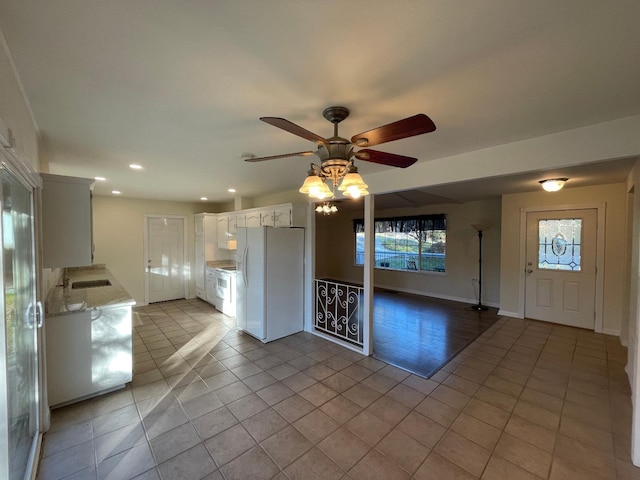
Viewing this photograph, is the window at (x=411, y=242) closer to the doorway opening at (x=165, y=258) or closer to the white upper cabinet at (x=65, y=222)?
the doorway opening at (x=165, y=258)

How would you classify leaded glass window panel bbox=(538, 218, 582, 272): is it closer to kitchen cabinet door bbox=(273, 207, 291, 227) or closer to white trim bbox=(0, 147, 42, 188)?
kitchen cabinet door bbox=(273, 207, 291, 227)

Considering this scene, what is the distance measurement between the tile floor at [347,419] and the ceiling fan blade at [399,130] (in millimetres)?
2095

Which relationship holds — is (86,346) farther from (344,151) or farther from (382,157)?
(382,157)

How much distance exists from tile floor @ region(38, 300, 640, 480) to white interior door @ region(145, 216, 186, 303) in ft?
9.73

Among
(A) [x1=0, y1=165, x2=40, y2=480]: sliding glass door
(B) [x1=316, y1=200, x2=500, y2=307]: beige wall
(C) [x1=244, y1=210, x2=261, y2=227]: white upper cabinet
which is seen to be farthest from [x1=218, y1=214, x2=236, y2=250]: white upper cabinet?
(B) [x1=316, y1=200, x2=500, y2=307]: beige wall

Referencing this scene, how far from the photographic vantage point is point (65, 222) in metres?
2.37

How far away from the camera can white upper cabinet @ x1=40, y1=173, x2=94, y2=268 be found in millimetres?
2297

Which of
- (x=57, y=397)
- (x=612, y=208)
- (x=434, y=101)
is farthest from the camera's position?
(x=612, y=208)

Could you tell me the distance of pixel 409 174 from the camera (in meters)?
3.05

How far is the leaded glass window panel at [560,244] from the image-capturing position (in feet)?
14.6

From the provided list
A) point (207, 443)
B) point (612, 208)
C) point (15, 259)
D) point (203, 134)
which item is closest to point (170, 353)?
point (207, 443)

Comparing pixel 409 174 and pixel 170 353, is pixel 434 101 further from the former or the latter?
pixel 170 353

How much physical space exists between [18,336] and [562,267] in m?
6.68

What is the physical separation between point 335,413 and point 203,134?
263 cm
